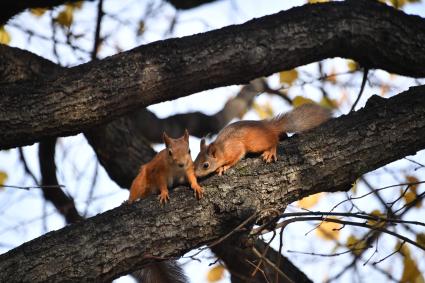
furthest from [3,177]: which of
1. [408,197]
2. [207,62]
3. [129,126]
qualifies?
[408,197]

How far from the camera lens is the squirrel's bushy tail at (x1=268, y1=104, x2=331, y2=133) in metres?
4.07

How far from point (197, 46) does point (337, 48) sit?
98 centimetres

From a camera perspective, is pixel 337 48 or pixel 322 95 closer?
pixel 337 48

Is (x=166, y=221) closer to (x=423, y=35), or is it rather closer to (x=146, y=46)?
(x=146, y=46)

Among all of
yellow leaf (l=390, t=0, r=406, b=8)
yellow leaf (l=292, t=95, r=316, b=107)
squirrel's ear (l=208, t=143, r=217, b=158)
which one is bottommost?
squirrel's ear (l=208, t=143, r=217, b=158)

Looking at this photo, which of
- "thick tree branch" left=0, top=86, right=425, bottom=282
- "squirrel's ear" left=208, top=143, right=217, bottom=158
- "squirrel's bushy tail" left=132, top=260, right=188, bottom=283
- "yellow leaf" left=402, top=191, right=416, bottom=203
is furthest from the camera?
"squirrel's ear" left=208, top=143, right=217, bottom=158

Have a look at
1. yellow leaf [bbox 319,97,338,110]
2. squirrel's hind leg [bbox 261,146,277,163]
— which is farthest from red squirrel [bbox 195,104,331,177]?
yellow leaf [bbox 319,97,338,110]

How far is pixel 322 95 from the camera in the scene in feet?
18.0

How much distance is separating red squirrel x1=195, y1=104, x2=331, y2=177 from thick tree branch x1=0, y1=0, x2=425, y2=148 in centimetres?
34

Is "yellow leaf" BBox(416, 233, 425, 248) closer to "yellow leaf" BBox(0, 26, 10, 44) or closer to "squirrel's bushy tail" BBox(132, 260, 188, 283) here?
"squirrel's bushy tail" BBox(132, 260, 188, 283)

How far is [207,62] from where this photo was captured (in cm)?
376

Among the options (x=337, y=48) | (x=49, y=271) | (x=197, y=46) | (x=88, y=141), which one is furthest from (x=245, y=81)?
(x=49, y=271)

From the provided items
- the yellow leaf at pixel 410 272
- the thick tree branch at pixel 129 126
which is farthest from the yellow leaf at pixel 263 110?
the yellow leaf at pixel 410 272

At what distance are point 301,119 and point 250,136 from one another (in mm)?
409
